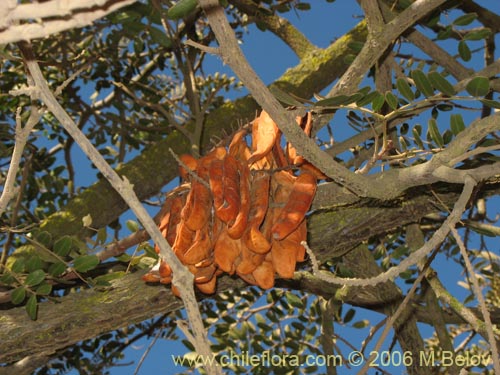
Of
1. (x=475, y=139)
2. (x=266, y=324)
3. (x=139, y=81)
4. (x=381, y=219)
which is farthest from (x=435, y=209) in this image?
(x=139, y=81)

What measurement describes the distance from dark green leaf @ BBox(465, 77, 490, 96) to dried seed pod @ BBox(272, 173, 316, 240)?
417 millimetres

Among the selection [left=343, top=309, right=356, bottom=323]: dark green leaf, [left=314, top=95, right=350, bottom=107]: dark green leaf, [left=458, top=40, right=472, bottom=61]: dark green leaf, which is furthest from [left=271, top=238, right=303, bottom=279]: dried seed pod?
[left=343, top=309, right=356, bottom=323]: dark green leaf

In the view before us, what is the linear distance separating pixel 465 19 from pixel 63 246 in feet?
5.22

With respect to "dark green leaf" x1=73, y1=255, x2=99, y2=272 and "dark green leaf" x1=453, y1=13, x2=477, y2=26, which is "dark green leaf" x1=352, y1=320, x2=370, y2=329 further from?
"dark green leaf" x1=73, y1=255, x2=99, y2=272

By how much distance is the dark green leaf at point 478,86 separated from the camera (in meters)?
1.66

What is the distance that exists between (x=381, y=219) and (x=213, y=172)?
2.40ft

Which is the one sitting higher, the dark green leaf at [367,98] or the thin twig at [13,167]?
the thin twig at [13,167]

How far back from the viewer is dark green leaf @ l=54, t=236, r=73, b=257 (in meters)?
2.04

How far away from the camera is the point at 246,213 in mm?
1540

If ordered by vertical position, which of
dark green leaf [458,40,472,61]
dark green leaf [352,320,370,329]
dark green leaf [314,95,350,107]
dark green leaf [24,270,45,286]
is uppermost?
dark green leaf [458,40,472,61]

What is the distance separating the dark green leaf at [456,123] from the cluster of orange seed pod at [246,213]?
0.37 m

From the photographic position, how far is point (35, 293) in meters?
2.02

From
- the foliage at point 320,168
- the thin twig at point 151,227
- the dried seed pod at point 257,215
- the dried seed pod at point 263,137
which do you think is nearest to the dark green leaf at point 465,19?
the foliage at point 320,168

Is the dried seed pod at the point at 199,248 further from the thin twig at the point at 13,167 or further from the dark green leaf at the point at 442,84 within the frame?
the dark green leaf at the point at 442,84
